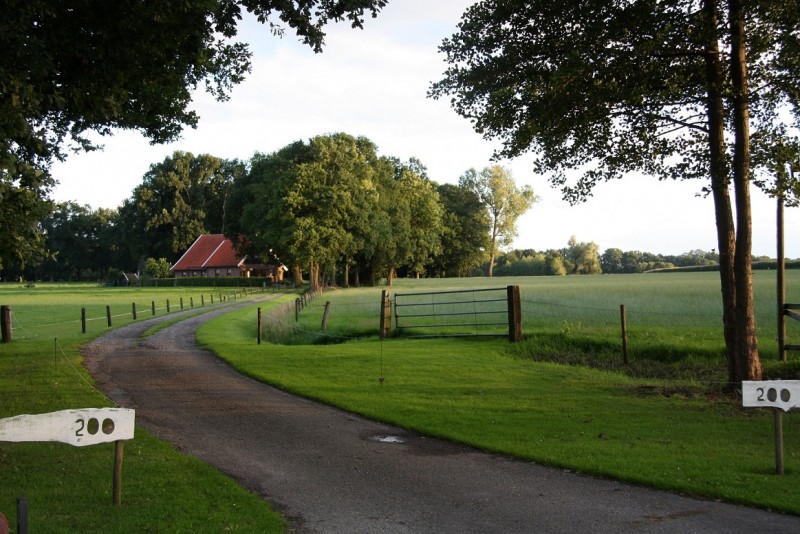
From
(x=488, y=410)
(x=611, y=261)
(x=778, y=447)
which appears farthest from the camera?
(x=611, y=261)

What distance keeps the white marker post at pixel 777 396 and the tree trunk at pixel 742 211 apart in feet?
16.6

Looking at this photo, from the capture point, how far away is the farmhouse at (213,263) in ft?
314

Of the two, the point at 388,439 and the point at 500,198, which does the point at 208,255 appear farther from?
the point at 388,439

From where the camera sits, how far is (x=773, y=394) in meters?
6.89

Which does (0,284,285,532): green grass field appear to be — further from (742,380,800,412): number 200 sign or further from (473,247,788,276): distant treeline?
(473,247,788,276): distant treeline

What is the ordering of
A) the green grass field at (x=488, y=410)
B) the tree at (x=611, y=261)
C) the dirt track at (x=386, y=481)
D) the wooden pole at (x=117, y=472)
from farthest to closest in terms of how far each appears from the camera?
the tree at (x=611, y=261) → the green grass field at (x=488, y=410) → the wooden pole at (x=117, y=472) → the dirt track at (x=386, y=481)

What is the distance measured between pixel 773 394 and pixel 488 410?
4.61 metres

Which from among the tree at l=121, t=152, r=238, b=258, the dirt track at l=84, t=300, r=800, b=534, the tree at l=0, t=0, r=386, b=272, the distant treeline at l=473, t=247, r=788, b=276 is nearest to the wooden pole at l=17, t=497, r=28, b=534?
the dirt track at l=84, t=300, r=800, b=534

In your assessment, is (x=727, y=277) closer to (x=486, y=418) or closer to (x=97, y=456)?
(x=486, y=418)

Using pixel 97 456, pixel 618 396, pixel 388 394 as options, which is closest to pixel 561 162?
pixel 618 396

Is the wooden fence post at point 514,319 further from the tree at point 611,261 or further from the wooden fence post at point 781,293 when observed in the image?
the tree at point 611,261

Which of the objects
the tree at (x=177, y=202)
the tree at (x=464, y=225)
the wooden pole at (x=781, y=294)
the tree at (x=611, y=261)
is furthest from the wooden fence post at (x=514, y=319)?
the tree at (x=611, y=261)

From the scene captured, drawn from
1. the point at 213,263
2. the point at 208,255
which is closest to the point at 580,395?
the point at 213,263

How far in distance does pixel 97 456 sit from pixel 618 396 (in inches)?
338
